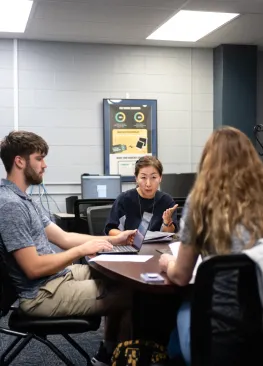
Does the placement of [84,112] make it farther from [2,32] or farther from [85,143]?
[2,32]

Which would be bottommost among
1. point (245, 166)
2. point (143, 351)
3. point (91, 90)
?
point (143, 351)

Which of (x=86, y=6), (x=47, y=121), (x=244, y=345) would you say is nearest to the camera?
(x=244, y=345)

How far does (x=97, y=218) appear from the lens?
3.14 meters

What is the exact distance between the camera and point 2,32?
5.02 m

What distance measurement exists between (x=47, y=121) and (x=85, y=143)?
49cm

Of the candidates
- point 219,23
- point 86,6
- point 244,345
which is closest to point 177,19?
point 219,23

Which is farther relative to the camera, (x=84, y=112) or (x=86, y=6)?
(x=84, y=112)

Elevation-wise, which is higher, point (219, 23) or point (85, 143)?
point (219, 23)

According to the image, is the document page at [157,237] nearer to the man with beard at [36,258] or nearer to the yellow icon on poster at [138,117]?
the man with beard at [36,258]

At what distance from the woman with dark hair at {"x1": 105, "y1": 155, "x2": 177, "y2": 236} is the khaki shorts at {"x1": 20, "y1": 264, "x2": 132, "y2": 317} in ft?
2.29

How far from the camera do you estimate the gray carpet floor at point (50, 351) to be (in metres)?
2.75

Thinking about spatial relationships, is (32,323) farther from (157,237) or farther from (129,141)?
(129,141)

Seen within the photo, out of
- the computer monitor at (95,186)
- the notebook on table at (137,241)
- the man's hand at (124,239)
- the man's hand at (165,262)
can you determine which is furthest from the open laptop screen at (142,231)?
the computer monitor at (95,186)

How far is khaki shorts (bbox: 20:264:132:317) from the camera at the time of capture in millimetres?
2014
